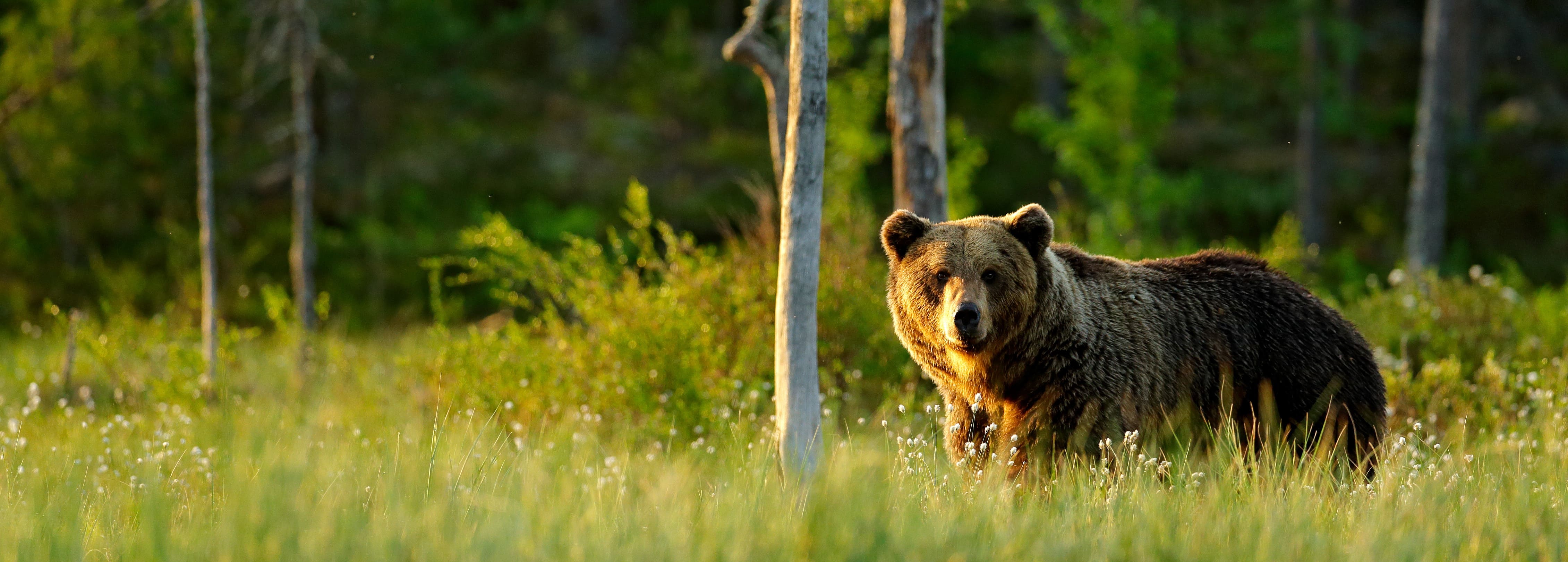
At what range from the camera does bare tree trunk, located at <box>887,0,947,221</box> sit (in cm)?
821

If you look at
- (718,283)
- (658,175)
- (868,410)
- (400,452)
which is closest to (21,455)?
(400,452)

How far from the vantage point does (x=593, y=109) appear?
2448 cm

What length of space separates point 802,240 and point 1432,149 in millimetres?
13451

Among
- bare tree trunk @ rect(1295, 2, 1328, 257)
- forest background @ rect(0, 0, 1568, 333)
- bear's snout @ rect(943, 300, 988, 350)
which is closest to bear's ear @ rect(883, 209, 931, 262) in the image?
bear's snout @ rect(943, 300, 988, 350)

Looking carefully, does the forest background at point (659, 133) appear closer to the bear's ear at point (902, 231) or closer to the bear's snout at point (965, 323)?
the bear's ear at point (902, 231)

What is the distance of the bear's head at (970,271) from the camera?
526cm

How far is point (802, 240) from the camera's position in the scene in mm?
5781

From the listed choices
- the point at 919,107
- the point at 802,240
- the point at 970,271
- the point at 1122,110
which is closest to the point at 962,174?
the point at 1122,110

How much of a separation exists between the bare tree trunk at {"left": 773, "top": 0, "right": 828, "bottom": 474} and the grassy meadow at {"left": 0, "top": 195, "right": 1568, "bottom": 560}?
0.77ft

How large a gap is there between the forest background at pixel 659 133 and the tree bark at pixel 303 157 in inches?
14.1

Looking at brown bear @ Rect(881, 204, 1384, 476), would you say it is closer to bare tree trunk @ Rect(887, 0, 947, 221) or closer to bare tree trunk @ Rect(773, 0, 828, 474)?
bare tree trunk @ Rect(773, 0, 828, 474)

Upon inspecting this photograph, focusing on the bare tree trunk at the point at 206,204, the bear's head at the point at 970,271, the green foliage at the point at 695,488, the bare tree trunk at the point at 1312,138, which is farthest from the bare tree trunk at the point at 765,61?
the bare tree trunk at the point at 1312,138

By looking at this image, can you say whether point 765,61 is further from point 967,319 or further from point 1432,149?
point 1432,149

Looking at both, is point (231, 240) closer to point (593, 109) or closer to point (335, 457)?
point (593, 109)
